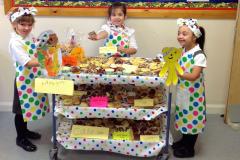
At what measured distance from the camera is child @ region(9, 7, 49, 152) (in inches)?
92.0

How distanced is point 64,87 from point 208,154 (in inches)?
47.7

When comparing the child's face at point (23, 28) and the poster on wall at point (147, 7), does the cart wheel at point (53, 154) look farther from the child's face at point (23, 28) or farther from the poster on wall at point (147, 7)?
the poster on wall at point (147, 7)

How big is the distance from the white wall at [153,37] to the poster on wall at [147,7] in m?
0.06

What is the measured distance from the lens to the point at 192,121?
2.45 meters

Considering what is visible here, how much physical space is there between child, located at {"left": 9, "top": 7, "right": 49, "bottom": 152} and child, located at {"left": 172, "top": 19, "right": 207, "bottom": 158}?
97 cm

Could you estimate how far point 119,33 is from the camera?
2799mm

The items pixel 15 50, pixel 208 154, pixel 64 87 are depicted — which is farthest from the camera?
pixel 208 154

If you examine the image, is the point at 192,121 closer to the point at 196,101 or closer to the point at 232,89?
the point at 196,101

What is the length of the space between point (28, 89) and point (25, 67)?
0.16 m

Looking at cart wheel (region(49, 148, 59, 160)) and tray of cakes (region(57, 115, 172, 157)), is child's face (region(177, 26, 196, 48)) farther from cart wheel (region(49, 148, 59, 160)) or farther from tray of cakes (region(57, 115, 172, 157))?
cart wheel (region(49, 148, 59, 160))

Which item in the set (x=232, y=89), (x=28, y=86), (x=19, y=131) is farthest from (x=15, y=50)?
(x=232, y=89)

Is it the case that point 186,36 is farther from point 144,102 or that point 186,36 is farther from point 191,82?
point 144,102

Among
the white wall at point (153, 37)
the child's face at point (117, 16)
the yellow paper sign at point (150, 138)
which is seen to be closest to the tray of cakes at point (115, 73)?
the yellow paper sign at point (150, 138)

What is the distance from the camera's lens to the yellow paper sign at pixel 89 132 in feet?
7.77
